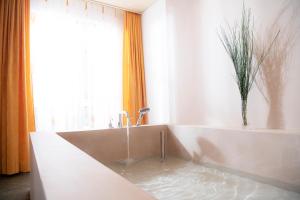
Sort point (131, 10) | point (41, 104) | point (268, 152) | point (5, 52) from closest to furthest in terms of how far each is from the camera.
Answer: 1. point (268, 152)
2. point (5, 52)
3. point (41, 104)
4. point (131, 10)

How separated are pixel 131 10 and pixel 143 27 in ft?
1.04

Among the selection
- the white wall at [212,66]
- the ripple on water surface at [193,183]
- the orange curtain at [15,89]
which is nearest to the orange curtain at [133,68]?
the white wall at [212,66]

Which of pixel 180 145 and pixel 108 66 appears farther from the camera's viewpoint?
pixel 108 66

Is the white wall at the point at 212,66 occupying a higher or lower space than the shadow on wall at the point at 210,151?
higher

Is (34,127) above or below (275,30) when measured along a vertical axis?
below

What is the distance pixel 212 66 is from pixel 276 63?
0.67 meters

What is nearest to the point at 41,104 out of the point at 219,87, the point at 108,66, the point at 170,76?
the point at 108,66

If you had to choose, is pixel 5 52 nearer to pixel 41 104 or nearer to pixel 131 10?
pixel 41 104

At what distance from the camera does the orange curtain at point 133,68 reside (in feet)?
10.2

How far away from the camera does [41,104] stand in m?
2.54

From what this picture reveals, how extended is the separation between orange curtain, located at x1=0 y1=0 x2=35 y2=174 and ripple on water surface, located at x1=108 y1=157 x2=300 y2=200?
1.27m

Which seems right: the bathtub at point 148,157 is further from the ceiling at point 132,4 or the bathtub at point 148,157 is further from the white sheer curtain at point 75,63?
the ceiling at point 132,4

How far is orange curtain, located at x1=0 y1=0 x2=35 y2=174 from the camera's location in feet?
7.39

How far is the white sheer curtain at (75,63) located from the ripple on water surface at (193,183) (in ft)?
4.19
